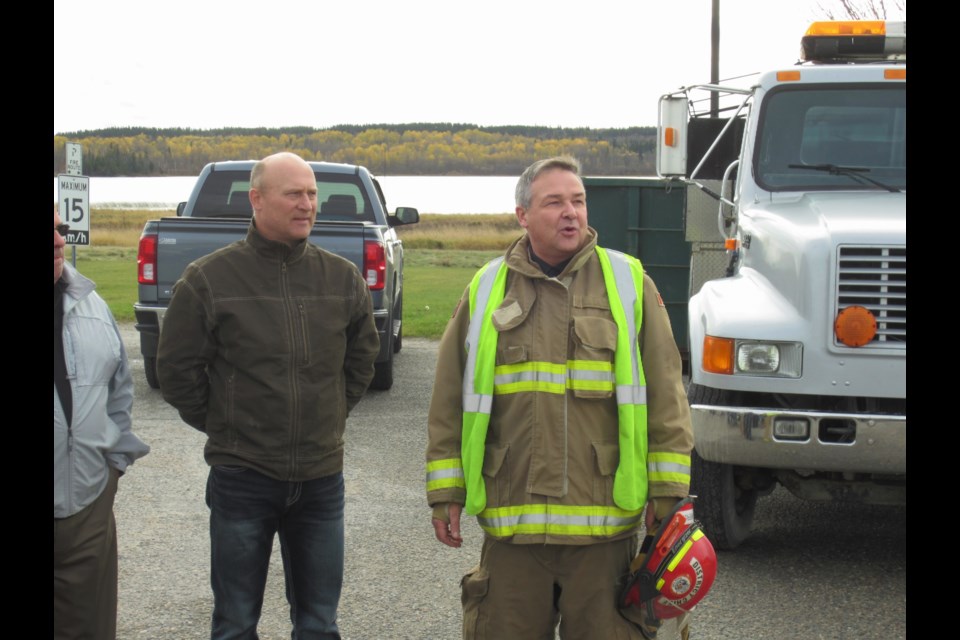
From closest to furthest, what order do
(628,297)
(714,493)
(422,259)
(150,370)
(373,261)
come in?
1. (628,297)
2. (714,493)
3. (373,261)
4. (150,370)
5. (422,259)

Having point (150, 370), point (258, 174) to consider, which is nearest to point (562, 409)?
point (258, 174)

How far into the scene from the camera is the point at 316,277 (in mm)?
3865

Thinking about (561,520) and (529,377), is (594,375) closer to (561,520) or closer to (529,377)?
(529,377)

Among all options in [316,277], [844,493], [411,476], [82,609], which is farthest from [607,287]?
[411,476]

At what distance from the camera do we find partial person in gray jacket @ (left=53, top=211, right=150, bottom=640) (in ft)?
10.9

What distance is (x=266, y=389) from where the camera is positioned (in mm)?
3746

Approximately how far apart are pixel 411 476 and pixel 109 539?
4087 millimetres

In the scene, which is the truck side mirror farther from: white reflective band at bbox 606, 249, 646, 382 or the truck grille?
white reflective band at bbox 606, 249, 646, 382

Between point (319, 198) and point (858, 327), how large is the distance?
269 inches

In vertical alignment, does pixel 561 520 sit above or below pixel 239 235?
below

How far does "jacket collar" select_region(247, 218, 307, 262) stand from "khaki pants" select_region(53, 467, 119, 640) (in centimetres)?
89

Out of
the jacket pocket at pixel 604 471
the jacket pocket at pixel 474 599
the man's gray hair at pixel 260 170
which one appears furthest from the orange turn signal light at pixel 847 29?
the jacket pocket at pixel 474 599

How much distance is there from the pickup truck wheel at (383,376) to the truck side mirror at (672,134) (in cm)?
426

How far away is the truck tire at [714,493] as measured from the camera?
5453 millimetres
